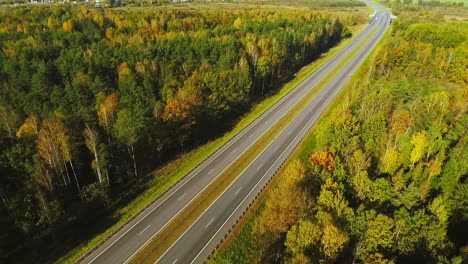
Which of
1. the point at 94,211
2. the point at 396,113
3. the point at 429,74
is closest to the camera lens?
the point at 94,211

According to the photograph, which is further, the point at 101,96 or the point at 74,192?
the point at 101,96

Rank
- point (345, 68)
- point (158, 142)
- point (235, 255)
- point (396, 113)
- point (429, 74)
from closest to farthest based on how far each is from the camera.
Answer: point (235, 255), point (158, 142), point (396, 113), point (429, 74), point (345, 68)

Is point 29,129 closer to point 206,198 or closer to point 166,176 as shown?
point 166,176

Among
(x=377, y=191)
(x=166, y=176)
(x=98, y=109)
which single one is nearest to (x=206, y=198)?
(x=166, y=176)

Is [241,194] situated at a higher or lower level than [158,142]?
lower

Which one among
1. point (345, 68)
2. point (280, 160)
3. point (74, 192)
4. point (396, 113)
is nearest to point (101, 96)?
point (74, 192)

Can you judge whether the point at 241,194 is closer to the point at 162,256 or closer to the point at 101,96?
the point at 162,256
